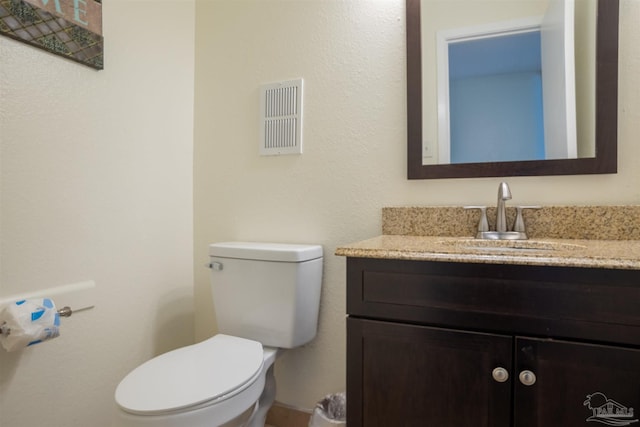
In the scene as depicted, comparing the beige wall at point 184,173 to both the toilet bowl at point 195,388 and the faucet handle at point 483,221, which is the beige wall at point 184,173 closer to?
the faucet handle at point 483,221

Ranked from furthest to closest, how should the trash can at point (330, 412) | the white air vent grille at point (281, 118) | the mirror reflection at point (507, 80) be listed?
the white air vent grille at point (281, 118) < the trash can at point (330, 412) < the mirror reflection at point (507, 80)

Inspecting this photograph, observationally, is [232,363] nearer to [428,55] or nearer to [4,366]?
[4,366]

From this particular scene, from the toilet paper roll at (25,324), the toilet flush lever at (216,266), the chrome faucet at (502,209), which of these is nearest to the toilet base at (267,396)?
the toilet flush lever at (216,266)

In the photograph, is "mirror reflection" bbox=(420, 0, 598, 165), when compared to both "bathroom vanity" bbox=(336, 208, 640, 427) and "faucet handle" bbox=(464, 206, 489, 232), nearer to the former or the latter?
"faucet handle" bbox=(464, 206, 489, 232)

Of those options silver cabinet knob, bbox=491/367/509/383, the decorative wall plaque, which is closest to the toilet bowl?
silver cabinet knob, bbox=491/367/509/383

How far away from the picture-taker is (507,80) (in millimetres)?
1183

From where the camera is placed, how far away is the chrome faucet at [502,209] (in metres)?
1.07

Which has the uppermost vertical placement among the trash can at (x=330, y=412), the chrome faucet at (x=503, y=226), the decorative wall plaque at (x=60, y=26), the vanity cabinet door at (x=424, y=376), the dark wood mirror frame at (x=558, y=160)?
the decorative wall plaque at (x=60, y=26)

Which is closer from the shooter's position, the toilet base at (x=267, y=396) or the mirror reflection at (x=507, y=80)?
the mirror reflection at (x=507, y=80)

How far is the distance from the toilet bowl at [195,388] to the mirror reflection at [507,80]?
3.02ft

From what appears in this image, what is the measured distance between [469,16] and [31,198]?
5.09ft

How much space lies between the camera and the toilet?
893 mm

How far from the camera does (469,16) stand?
4.00ft

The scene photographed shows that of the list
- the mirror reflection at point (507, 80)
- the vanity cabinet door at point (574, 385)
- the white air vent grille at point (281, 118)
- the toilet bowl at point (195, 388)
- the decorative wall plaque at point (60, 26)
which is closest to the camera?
the vanity cabinet door at point (574, 385)
